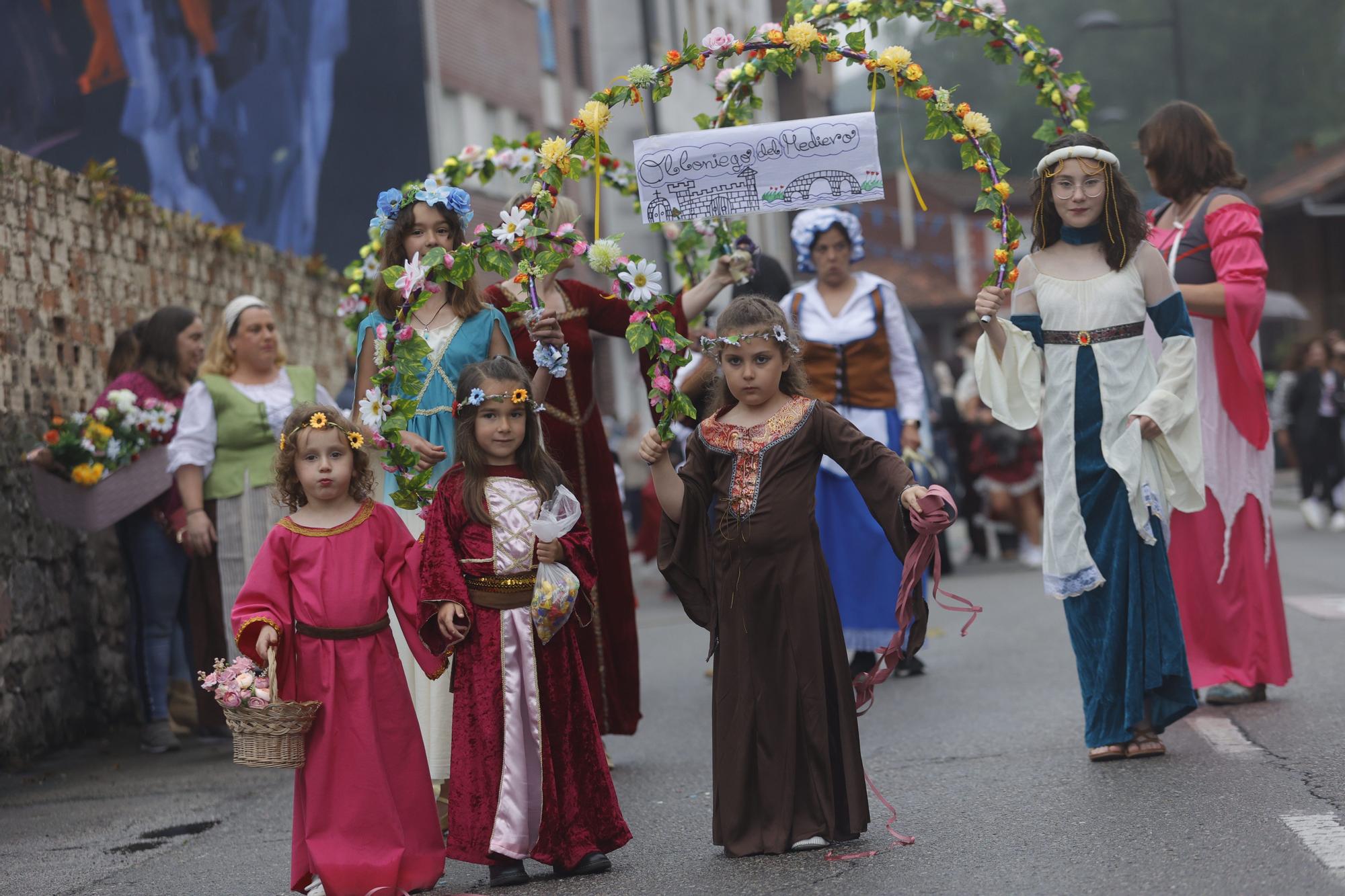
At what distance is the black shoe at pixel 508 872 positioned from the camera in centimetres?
535

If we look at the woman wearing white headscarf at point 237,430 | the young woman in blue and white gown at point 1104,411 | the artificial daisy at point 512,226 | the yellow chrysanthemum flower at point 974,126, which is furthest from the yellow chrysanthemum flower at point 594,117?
the woman wearing white headscarf at point 237,430

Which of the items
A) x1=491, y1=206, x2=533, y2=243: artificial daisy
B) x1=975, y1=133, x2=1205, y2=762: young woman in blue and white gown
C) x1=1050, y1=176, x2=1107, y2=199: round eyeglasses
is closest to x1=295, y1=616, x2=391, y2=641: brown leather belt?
x1=491, y1=206, x2=533, y2=243: artificial daisy

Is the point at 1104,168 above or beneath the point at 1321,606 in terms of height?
above

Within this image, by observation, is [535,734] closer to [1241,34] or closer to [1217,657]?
[1217,657]

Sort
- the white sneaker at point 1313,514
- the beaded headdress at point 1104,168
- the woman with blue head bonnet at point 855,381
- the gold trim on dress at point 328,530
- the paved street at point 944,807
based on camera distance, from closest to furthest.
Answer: the paved street at point 944,807, the gold trim on dress at point 328,530, the beaded headdress at point 1104,168, the woman with blue head bonnet at point 855,381, the white sneaker at point 1313,514

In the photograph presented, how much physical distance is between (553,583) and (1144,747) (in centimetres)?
233

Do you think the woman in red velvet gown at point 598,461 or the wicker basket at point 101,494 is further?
the wicker basket at point 101,494

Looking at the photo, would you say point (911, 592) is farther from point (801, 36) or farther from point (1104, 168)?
point (801, 36)

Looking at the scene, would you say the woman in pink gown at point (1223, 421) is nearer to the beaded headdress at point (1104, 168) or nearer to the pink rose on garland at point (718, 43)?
the beaded headdress at point (1104, 168)

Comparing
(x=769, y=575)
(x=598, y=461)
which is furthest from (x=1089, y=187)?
(x=598, y=461)

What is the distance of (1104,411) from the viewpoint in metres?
6.58

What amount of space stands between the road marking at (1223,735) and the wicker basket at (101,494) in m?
5.01

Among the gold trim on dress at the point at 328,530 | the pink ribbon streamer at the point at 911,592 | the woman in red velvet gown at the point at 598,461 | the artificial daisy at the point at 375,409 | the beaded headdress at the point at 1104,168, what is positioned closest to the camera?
A: the pink ribbon streamer at the point at 911,592

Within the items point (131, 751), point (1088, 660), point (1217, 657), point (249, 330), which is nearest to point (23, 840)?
point (131, 751)
